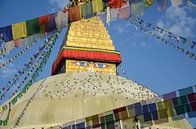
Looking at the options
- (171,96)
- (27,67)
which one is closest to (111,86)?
(27,67)

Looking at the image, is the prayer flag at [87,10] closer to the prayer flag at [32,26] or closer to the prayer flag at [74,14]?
the prayer flag at [74,14]

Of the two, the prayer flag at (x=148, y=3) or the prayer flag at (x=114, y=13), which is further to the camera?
the prayer flag at (x=114, y=13)

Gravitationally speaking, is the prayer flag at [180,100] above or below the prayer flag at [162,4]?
below

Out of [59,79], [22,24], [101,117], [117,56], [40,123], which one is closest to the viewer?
[22,24]

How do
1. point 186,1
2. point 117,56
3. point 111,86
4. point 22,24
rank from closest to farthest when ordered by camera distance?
point 186,1, point 22,24, point 111,86, point 117,56

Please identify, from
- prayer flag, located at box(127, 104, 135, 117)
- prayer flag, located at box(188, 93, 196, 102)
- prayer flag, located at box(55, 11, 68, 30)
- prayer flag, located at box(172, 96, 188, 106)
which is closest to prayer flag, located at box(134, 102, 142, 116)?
prayer flag, located at box(127, 104, 135, 117)

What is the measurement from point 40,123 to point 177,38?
6.48 m

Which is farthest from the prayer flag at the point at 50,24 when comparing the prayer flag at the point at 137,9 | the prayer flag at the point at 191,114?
the prayer flag at the point at 191,114

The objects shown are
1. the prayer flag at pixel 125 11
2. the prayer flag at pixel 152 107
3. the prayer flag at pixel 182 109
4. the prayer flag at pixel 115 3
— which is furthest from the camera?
the prayer flag at pixel 152 107

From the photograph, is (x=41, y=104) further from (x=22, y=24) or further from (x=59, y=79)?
(x=22, y=24)

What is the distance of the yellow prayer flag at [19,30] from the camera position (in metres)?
11.2

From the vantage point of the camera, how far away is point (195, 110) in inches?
451

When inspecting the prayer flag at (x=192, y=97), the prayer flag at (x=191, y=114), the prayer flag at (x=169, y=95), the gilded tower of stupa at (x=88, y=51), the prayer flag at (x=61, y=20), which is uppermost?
the gilded tower of stupa at (x=88, y=51)

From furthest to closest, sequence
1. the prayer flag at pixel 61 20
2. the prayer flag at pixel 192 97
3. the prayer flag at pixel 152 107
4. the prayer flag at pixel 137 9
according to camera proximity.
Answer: the prayer flag at pixel 152 107 → the prayer flag at pixel 192 97 → the prayer flag at pixel 61 20 → the prayer flag at pixel 137 9
